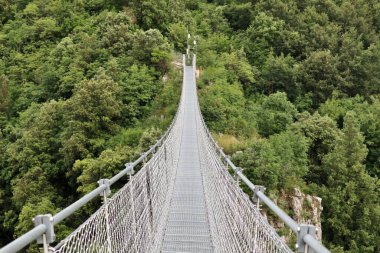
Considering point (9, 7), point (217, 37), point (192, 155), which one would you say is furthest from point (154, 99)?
point (9, 7)

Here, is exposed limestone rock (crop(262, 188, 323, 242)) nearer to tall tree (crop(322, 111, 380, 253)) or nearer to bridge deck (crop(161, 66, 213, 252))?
tall tree (crop(322, 111, 380, 253))

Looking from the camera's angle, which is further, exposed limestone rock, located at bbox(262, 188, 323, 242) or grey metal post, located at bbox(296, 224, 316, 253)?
exposed limestone rock, located at bbox(262, 188, 323, 242)

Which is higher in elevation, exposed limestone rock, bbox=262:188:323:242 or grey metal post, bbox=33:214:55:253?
grey metal post, bbox=33:214:55:253

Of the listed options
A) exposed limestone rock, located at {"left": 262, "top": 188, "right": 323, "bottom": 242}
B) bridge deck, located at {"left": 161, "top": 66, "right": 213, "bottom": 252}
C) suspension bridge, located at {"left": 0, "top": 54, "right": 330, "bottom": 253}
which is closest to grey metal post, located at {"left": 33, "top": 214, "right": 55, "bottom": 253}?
suspension bridge, located at {"left": 0, "top": 54, "right": 330, "bottom": 253}

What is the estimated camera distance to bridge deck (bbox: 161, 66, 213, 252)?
456 cm

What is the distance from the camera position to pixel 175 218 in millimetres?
5305

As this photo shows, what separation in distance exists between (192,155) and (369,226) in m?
9.36

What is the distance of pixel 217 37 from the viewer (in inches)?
951

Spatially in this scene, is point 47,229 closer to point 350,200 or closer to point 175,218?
point 175,218

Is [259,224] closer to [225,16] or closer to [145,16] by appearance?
[145,16]

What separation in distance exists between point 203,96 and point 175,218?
34.4 feet

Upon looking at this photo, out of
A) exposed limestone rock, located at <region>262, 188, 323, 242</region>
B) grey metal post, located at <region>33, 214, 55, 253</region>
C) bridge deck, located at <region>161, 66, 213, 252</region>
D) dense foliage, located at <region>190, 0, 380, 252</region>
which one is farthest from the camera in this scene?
dense foliage, located at <region>190, 0, 380, 252</region>

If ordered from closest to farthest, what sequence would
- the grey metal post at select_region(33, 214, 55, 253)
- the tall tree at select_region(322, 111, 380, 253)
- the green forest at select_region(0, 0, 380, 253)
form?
1. the grey metal post at select_region(33, 214, 55, 253)
2. the green forest at select_region(0, 0, 380, 253)
3. the tall tree at select_region(322, 111, 380, 253)

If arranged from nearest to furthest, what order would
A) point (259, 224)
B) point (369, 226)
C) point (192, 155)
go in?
point (259, 224) → point (192, 155) → point (369, 226)
